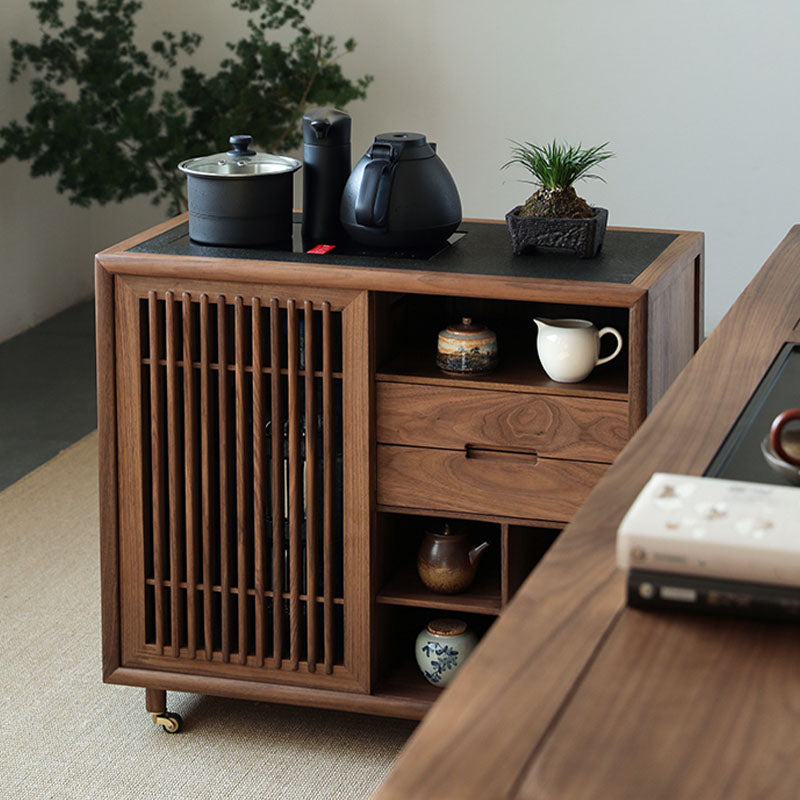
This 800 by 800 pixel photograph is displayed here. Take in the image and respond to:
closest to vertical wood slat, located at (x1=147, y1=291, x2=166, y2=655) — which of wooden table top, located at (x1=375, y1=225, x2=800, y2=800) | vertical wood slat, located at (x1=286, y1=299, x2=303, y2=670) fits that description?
vertical wood slat, located at (x1=286, y1=299, x2=303, y2=670)

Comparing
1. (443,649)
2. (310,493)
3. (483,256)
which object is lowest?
(443,649)

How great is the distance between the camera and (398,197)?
203 centimetres

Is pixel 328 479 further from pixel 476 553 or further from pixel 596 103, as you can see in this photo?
pixel 596 103

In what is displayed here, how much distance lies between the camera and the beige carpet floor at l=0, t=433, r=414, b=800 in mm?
2055

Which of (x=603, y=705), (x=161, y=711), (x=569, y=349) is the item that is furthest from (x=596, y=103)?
(x=603, y=705)

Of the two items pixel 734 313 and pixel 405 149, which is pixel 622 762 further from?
pixel 405 149

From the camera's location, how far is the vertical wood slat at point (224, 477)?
2025 millimetres

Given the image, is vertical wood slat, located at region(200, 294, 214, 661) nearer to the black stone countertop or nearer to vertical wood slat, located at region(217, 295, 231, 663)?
vertical wood slat, located at region(217, 295, 231, 663)

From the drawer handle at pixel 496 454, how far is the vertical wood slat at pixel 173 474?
496 millimetres

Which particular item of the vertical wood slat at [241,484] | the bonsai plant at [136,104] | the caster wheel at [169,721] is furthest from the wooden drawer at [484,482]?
the bonsai plant at [136,104]

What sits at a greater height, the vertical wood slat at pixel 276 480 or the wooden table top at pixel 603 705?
the wooden table top at pixel 603 705

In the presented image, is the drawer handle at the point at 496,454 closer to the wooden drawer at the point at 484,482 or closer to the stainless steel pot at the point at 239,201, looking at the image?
the wooden drawer at the point at 484,482

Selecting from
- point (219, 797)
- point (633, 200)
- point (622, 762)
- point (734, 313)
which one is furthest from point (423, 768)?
point (633, 200)

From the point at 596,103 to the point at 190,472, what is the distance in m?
2.91
